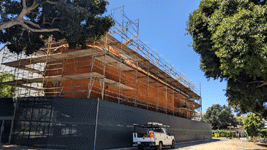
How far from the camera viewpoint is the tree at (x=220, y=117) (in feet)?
199

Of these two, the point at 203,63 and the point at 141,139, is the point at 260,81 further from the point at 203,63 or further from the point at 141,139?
the point at 141,139

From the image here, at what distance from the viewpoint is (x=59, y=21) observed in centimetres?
1186

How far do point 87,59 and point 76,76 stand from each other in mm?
2152

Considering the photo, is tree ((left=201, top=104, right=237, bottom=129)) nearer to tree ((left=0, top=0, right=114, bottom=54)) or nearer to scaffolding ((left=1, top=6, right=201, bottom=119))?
scaffolding ((left=1, top=6, right=201, bottom=119))

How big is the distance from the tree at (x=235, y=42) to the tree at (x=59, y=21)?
257 inches

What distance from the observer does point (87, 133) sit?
11.2 m

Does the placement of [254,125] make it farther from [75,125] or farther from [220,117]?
[220,117]

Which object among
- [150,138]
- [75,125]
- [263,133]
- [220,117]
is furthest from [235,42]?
[220,117]

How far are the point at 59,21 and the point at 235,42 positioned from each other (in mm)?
10482

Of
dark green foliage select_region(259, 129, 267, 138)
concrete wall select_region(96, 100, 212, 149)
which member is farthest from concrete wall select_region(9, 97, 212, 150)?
dark green foliage select_region(259, 129, 267, 138)

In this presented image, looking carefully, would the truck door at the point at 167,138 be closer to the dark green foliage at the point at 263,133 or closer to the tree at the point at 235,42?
the tree at the point at 235,42

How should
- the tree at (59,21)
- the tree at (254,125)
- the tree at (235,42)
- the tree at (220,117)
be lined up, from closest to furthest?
the tree at (235,42), the tree at (59,21), the tree at (254,125), the tree at (220,117)

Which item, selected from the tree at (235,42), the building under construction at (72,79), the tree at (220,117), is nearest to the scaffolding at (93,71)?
the building under construction at (72,79)

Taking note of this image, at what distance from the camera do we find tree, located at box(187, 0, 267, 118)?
1036 cm
